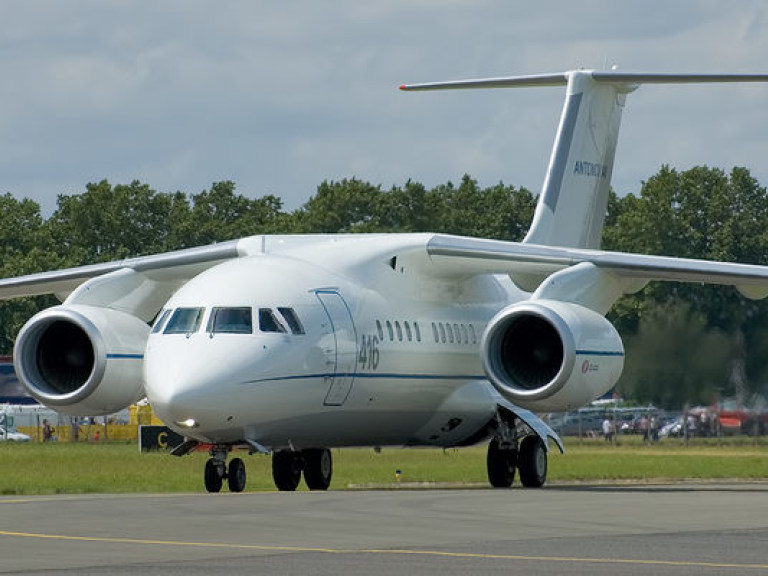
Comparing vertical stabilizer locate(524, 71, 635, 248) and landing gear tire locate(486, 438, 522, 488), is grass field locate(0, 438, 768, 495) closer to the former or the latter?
landing gear tire locate(486, 438, 522, 488)

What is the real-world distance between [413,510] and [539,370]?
747cm

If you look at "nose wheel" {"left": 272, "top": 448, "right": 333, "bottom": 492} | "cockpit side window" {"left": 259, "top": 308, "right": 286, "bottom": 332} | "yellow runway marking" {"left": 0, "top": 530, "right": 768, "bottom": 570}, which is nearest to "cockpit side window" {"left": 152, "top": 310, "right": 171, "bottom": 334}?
"cockpit side window" {"left": 259, "top": 308, "right": 286, "bottom": 332}

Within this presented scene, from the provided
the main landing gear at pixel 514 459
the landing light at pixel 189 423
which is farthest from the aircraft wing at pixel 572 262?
the landing light at pixel 189 423

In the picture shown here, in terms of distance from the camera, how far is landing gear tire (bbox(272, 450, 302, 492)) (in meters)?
29.3

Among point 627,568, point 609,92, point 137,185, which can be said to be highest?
point 137,185

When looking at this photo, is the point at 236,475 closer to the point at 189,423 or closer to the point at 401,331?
the point at 189,423

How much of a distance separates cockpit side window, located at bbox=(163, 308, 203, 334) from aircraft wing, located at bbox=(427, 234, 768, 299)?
4706 millimetres

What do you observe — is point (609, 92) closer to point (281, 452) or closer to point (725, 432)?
point (281, 452)

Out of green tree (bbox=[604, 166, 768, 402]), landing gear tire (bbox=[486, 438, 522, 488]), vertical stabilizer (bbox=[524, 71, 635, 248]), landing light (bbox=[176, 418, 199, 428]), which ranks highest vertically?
green tree (bbox=[604, 166, 768, 402])

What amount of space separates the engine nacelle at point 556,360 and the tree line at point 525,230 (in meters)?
9.64

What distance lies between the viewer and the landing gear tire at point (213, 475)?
2650cm

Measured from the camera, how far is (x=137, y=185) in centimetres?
11288

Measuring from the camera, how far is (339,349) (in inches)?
1050

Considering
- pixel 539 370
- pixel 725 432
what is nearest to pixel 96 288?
pixel 539 370
